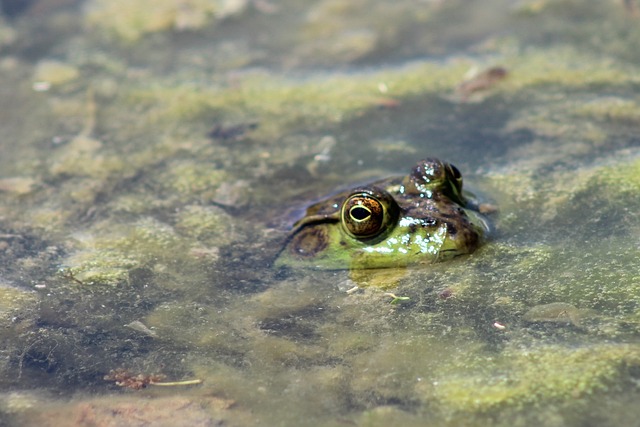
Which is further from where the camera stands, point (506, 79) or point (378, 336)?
point (506, 79)

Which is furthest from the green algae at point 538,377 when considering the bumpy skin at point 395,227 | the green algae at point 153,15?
the green algae at point 153,15

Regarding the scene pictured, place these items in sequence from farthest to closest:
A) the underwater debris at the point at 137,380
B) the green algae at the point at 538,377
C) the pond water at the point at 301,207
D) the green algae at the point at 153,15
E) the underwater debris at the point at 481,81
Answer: the green algae at the point at 153,15, the underwater debris at the point at 481,81, the underwater debris at the point at 137,380, the pond water at the point at 301,207, the green algae at the point at 538,377

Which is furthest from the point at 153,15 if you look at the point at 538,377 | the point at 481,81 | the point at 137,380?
the point at 538,377

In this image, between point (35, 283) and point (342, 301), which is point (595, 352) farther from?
point (35, 283)

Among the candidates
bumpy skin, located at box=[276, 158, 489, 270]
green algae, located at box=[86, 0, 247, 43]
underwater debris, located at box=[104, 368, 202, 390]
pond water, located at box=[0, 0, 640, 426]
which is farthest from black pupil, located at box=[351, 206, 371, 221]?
green algae, located at box=[86, 0, 247, 43]

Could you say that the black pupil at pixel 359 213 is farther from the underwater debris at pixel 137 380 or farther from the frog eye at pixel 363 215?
the underwater debris at pixel 137 380

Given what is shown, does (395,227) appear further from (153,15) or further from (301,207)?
(153,15)

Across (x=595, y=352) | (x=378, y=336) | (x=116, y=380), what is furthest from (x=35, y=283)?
(x=595, y=352)
